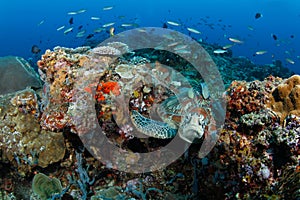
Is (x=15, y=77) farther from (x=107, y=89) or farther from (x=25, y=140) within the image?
(x=107, y=89)

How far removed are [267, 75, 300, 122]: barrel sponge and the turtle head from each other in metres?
0.92

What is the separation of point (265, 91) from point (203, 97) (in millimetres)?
1184

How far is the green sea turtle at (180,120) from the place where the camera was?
3.24 m

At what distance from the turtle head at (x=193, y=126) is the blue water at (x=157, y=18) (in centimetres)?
5482

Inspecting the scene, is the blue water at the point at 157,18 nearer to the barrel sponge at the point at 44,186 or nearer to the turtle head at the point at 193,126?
the turtle head at the point at 193,126

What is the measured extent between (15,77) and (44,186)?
4.71 m

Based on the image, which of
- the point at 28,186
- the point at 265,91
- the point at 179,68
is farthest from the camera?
the point at 179,68

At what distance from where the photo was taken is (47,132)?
418 centimetres

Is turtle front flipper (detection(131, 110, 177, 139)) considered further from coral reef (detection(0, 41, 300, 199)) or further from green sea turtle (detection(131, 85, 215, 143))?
coral reef (detection(0, 41, 300, 199))

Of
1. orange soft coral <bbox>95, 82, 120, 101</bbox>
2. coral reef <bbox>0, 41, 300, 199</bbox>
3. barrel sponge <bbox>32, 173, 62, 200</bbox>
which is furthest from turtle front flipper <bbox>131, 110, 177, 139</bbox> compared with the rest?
barrel sponge <bbox>32, 173, 62, 200</bbox>

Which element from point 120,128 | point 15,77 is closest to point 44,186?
point 120,128

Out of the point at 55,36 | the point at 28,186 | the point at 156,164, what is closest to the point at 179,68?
the point at 156,164

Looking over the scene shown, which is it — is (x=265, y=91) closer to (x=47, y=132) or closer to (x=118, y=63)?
(x=118, y=63)

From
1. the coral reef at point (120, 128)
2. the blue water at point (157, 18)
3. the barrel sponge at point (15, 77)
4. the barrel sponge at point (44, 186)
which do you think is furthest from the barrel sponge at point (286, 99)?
the blue water at point (157, 18)
